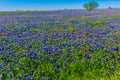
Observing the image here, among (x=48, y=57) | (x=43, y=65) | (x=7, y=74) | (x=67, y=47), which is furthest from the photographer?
(x=67, y=47)

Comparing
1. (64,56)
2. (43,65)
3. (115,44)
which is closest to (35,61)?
(43,65)

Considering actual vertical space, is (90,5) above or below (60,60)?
below

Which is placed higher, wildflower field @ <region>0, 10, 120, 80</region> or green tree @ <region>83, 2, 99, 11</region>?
wildflower field @ <region>0, 10, 120, 80</region>

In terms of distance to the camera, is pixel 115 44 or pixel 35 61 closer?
pixel 35 61

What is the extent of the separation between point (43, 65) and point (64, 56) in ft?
2.89

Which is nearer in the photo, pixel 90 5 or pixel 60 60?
pixel 60 60

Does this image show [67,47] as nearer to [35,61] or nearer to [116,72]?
[35,61]

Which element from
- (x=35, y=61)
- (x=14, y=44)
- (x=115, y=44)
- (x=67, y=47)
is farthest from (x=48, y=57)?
(x=115, y=44)

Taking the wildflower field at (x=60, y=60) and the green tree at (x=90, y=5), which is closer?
the wildflower field at (x=60, y=60)

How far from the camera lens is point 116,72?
7.00 metres

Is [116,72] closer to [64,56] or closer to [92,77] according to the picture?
[92,77]

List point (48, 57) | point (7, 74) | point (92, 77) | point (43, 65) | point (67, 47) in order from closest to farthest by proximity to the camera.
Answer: point (7, 74)
point (92, 77)
point (43, 65)
point (48, 57)
point (67, 47)

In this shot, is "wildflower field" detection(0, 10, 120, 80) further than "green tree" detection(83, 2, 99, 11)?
No

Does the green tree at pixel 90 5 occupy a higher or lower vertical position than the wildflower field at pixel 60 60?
lower
